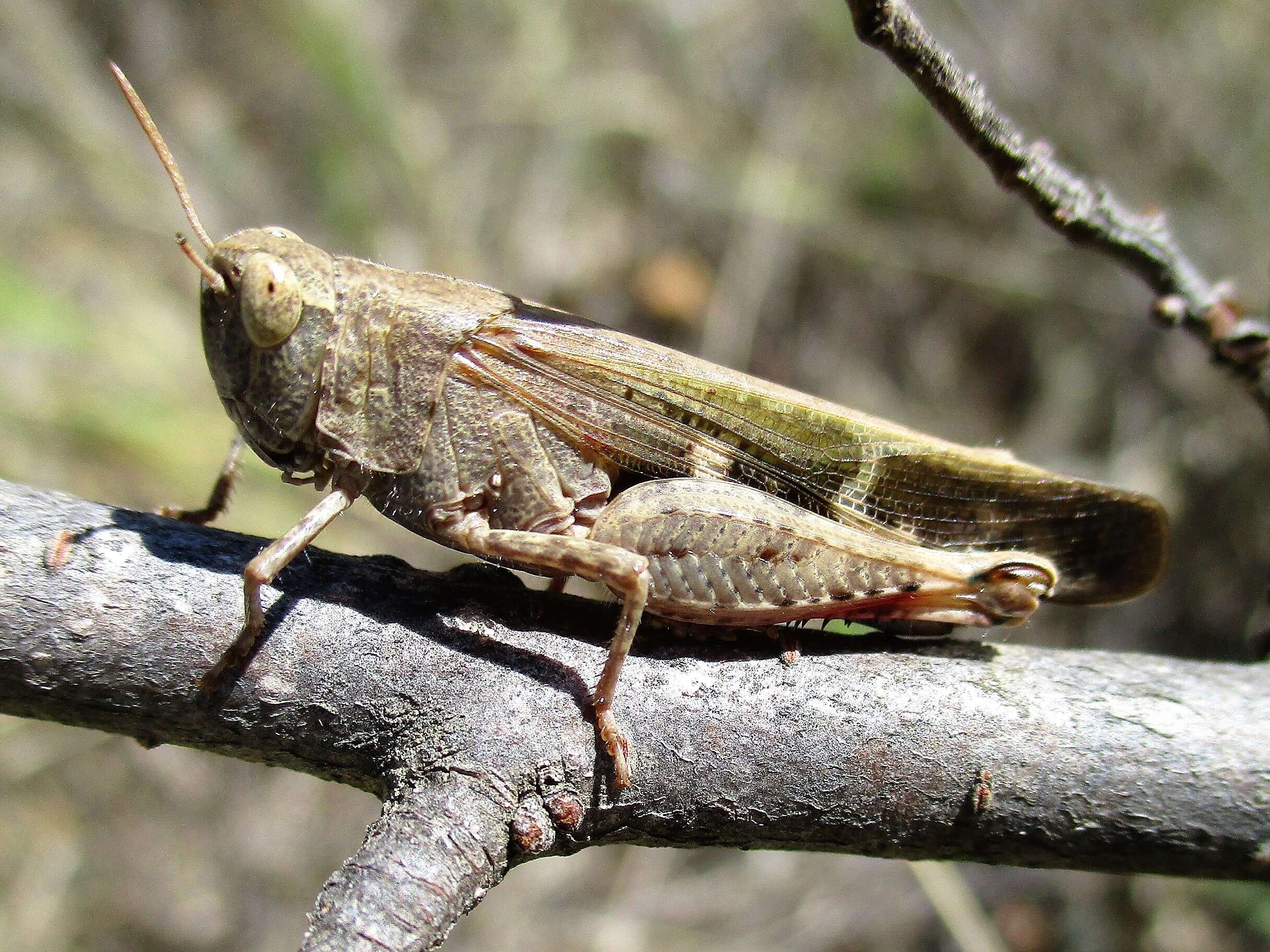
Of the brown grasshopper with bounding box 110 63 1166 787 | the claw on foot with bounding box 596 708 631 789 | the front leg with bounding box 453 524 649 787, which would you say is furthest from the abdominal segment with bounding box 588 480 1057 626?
the claw on foot with bounding box 596 708 631 789

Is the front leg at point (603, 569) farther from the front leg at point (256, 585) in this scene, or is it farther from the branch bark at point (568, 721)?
the front leg at point (256, 585)

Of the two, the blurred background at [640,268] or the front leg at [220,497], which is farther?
the blurred background at [640,268]

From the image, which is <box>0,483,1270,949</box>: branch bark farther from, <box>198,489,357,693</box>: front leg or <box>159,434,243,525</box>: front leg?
<box>159,434,243,525</box>: front leg

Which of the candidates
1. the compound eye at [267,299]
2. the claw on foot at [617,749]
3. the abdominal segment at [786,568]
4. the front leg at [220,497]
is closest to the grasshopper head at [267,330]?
the compound eye at [267,299]

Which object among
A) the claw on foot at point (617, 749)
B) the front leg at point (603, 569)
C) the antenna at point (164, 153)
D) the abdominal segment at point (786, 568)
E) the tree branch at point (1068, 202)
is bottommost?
the claw on foot at point (617, 749)

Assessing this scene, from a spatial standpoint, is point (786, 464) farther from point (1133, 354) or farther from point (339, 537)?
point (1133, 354)

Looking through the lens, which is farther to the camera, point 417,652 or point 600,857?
point 600,857

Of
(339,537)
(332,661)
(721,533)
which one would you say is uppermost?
(339,537)

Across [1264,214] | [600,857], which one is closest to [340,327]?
[600,857]
